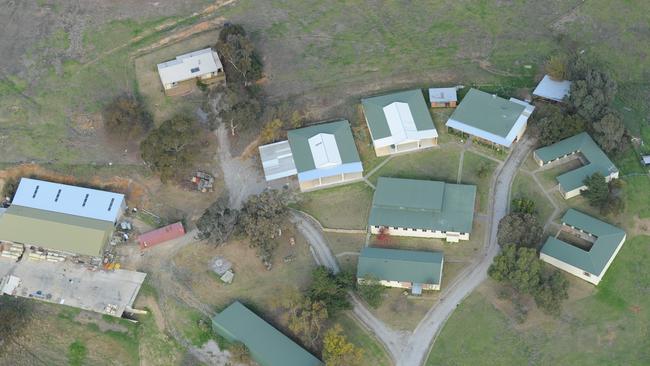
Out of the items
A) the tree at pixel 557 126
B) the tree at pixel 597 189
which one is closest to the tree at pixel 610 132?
the tree at pixel 557 126

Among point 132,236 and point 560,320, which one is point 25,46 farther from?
point 560,320

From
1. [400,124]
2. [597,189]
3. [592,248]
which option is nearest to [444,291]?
[592,248]

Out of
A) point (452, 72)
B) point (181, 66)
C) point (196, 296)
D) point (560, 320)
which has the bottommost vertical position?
point (560, 320)

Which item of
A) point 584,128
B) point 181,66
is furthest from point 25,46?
point 584,128

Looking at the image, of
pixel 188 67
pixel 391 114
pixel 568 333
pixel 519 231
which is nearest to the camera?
pixel 568 333

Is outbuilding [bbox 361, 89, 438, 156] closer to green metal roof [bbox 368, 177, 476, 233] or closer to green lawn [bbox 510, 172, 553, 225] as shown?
green metal roof [bbox 368, 177, 476, 233]

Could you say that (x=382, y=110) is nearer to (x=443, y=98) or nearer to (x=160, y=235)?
(x=443, y=98)
